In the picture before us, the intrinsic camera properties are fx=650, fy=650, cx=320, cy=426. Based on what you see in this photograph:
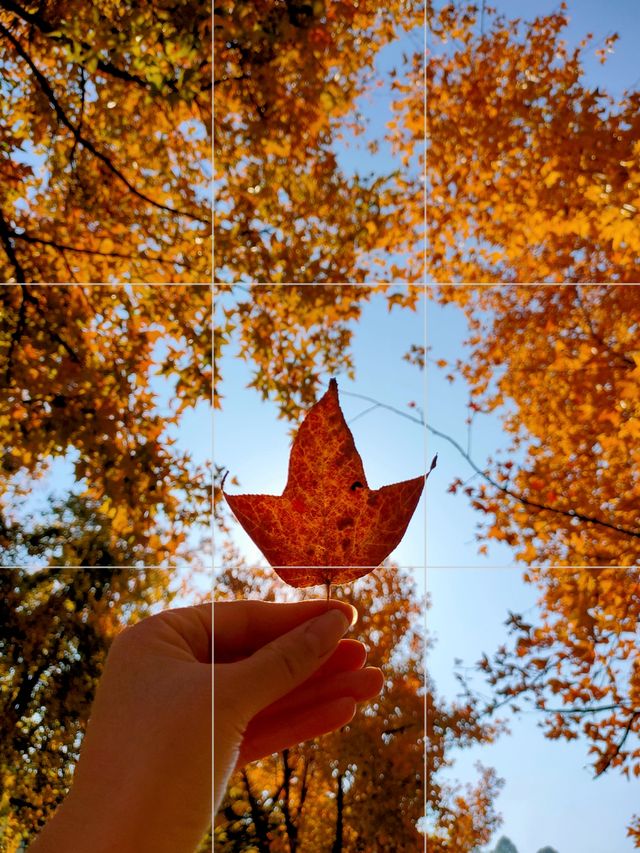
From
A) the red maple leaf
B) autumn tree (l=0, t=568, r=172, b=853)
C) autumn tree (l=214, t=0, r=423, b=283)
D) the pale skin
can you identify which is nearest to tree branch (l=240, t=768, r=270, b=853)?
the pale skin

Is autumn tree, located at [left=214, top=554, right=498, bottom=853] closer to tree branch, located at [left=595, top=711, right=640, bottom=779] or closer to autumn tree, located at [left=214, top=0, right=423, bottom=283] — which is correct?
tree branch, located at [left=595, top=711, right=640, bottom=779]

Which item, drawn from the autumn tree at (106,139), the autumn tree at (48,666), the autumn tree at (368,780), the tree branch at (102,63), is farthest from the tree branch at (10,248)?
the autumn tree at (368,780)

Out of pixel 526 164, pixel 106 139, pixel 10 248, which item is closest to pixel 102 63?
pixel 106 139

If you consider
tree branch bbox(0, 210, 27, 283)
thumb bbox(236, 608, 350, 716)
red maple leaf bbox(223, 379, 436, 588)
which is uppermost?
tree branch bbox(0, 210, 27, 283)

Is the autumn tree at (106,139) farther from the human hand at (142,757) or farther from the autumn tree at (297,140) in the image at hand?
the human hand at (142,757)

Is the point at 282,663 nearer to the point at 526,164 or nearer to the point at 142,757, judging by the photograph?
the point at 142,757

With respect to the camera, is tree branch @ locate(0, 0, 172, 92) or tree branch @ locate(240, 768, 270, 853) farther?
tree branch @ locate(0, 0, 172, 92)

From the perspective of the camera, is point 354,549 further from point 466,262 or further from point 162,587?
point 466,262

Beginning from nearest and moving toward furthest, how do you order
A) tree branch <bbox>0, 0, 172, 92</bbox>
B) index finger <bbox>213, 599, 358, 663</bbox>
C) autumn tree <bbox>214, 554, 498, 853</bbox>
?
index finger <bbox>213, 599, 358, 663</bbox>
autumn tree <bbox>214, 554, 498, 853</bbox>
tree branch <bbox>0, 0, 172, 92</bbox>
